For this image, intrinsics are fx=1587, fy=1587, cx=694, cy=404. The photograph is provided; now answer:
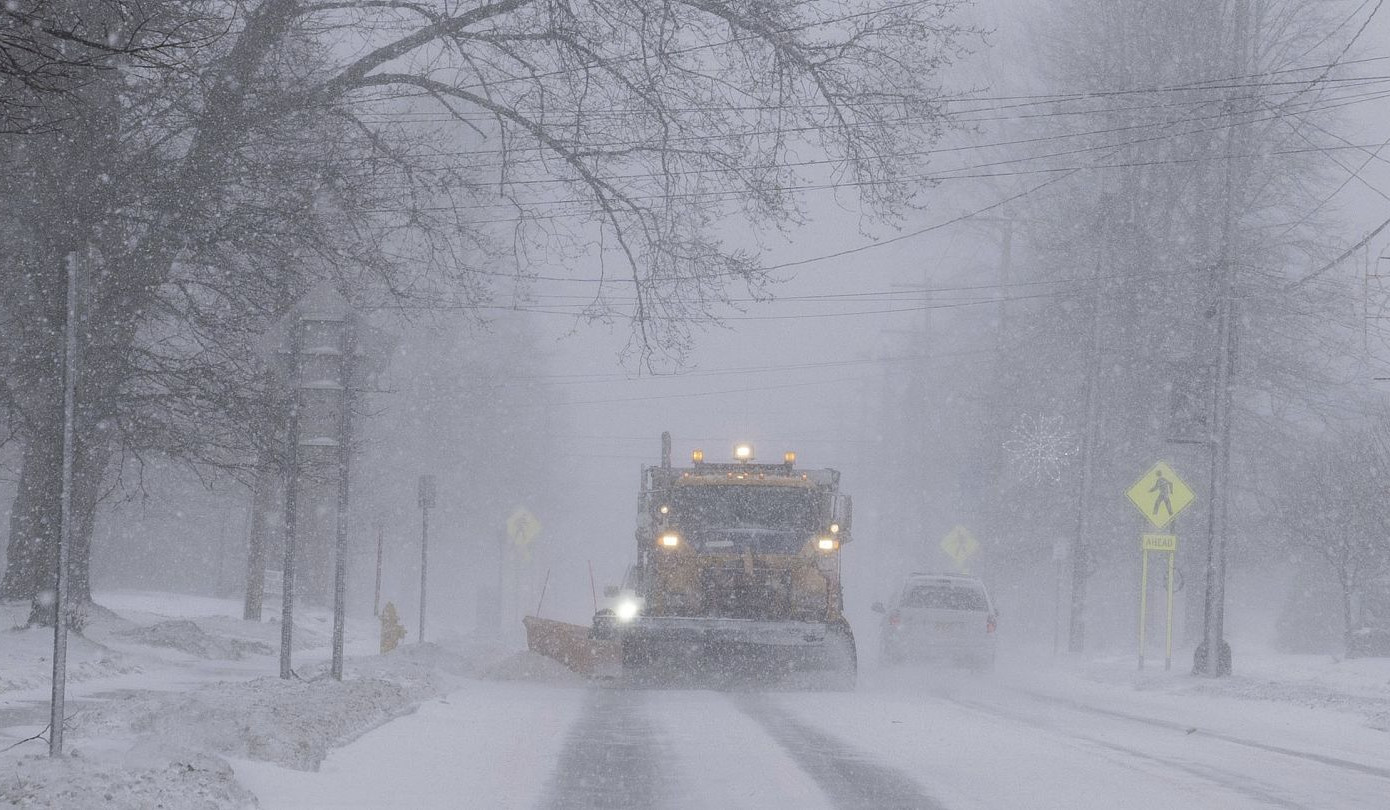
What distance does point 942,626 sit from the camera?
995 inches

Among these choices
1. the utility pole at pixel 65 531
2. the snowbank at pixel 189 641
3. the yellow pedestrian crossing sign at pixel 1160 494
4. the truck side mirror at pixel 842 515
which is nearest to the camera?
the utility pole at pixel 65 531

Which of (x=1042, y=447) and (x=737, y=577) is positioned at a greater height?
(x=1042, y=447)

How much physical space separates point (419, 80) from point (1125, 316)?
21947 mm

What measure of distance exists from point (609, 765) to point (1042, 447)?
29.8 meters

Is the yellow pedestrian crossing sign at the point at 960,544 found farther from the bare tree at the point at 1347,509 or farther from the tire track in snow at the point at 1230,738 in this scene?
the tire track in snow at the point at 1230,738

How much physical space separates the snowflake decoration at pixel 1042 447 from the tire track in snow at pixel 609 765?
2546 centimetres

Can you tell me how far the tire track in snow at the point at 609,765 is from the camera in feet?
28.8

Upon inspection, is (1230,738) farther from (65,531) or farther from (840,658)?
(65,531)

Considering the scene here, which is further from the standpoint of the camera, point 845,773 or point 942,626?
point 942,626

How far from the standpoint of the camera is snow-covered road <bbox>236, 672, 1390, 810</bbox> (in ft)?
29.2

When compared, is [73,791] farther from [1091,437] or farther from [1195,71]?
[1195,71]

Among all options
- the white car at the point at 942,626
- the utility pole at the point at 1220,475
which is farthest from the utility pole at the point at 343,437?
the utility pole at the point at 1220,475

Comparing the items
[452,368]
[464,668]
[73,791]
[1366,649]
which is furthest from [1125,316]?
[73,791]

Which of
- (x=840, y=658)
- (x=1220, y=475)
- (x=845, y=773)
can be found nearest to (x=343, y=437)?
(x=845, y=773)
